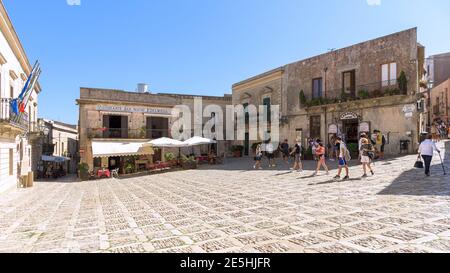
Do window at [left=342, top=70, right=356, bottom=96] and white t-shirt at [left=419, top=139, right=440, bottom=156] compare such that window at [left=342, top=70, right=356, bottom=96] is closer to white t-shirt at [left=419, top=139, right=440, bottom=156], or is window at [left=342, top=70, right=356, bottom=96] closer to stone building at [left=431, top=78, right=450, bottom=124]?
white t-shirt at [left=419, top=139, right=440, bottom=156]

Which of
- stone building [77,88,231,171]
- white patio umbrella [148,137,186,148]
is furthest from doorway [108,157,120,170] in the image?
white patio umbrella [148,137,186,148]

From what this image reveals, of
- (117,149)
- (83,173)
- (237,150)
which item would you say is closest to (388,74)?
(237,150)

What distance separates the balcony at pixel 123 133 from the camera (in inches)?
915

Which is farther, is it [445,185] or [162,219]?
[445,185]

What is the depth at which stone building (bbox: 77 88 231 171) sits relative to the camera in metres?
23.1

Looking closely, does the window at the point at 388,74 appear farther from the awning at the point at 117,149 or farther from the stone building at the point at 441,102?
the stone building at the point at 441,102

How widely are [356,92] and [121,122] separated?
18.2 m

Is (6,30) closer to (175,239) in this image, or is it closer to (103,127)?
(103,127)

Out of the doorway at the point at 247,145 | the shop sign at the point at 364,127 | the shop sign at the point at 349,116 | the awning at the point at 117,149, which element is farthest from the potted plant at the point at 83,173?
the shop sign at the point at 364,127

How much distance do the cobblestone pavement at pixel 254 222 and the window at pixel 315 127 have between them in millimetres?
13182

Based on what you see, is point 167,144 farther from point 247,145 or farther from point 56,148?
point 56,148

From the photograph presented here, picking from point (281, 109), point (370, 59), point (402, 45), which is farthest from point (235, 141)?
point (402, 45)

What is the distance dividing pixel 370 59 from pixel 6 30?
64.8ft
